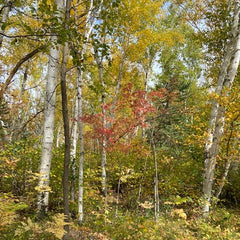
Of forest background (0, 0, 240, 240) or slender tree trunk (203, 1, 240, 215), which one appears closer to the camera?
forest background (0, 0, 240, 240)

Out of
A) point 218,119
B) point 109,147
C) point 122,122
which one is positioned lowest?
point 109,147

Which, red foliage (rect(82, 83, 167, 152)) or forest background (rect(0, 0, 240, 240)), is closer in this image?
forest background (rect(0, 0, 240, 240))

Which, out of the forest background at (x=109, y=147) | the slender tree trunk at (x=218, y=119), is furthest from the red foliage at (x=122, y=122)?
the slender tree trunk at (x=218, y=119)

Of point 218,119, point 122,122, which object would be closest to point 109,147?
point 122,122

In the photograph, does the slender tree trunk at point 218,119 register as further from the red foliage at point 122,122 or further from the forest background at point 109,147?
the red foliage at point 122,122

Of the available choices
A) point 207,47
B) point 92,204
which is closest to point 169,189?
point 92,204

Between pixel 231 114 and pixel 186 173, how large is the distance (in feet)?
10.9

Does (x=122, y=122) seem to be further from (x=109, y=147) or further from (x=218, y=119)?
(x=218, y=119)

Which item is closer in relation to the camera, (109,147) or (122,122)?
(109,147)

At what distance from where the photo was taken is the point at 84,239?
362 cm

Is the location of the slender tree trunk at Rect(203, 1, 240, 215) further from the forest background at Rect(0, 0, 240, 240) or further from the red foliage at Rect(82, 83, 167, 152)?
the red foliage at Rect(82, 83, 167, 152)

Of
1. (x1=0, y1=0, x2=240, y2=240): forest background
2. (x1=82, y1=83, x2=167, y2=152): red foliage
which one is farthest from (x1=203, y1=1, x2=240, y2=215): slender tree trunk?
(x1=82, y1=83, x2=167, y2=152): red foliage

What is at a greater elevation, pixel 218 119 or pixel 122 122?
pixel 218 119

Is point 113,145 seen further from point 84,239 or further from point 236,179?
point 236,179
